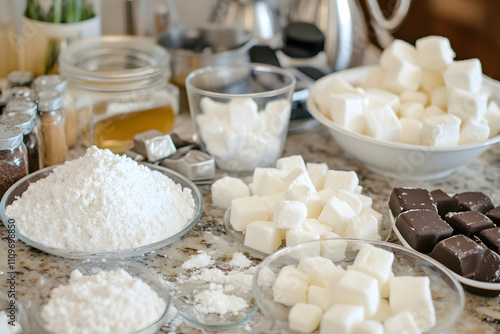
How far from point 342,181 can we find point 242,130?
272 millimetres

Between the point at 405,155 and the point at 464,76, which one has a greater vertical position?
the point at 464,76

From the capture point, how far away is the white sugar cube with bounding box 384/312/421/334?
798mm

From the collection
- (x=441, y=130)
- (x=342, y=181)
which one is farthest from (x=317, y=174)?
(x=441, y=130)

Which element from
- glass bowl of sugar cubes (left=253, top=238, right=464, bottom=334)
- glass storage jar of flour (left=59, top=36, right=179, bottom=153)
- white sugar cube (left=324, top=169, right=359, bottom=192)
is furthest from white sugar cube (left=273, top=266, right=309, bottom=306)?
glass storage jar of flour (left=59, top=36, right=179, bottom=153)

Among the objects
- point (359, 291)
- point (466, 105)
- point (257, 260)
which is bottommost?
point (257, 260)

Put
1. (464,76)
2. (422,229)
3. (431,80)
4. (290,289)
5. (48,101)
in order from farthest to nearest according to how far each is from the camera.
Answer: (431,80), (464,76), (48,101), (422,229), (290,289)

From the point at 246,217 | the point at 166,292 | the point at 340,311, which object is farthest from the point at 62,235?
the point at 340,311

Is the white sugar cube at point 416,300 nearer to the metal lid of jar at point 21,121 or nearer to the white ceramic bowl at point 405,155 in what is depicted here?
the white ceramic bowl at point 405,155

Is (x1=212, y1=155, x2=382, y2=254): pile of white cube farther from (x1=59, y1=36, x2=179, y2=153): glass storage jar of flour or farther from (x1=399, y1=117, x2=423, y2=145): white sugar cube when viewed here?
(x1=59, y1=36, x2=179, y2=153): glass storage jar of flour

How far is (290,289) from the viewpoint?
0.88 meters

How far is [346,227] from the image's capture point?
1077 millimetres

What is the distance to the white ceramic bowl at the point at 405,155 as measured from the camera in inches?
49.1

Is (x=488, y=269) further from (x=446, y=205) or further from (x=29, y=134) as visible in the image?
(x=29, y=134)

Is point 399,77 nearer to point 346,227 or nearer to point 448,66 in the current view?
point 448,66
